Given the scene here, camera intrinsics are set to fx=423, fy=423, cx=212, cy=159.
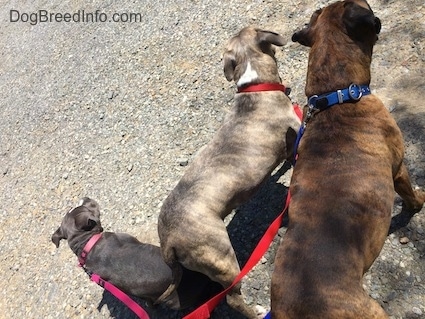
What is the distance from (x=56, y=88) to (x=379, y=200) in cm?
753

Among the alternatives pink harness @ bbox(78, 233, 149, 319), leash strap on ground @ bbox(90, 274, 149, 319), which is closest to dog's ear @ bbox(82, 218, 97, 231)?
pink harness @ bbox(78, 233, 149, 319)

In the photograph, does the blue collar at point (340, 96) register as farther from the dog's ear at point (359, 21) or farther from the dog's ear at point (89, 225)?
the dog's ear at point (89, 225)

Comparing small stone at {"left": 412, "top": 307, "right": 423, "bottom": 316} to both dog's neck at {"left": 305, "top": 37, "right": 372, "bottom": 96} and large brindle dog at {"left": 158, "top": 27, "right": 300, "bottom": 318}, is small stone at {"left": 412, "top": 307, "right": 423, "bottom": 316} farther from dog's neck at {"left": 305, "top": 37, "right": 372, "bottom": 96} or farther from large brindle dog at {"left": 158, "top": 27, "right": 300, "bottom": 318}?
dog's neck at {"left": 305, "top": 37, "right": 372, "bottom": 96}

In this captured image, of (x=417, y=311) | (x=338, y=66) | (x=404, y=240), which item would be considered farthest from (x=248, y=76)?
(x=417, y=311)

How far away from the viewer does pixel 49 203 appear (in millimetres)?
7039

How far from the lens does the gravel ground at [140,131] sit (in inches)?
183

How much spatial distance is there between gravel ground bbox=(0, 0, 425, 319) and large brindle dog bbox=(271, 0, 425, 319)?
1131mm

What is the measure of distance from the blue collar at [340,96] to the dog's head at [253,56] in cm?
132

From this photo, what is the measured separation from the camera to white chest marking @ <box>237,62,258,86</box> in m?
4.65

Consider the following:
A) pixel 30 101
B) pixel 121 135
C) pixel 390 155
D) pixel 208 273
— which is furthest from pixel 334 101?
pixel 30 101

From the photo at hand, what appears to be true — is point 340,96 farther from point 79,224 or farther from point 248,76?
point 79,224
